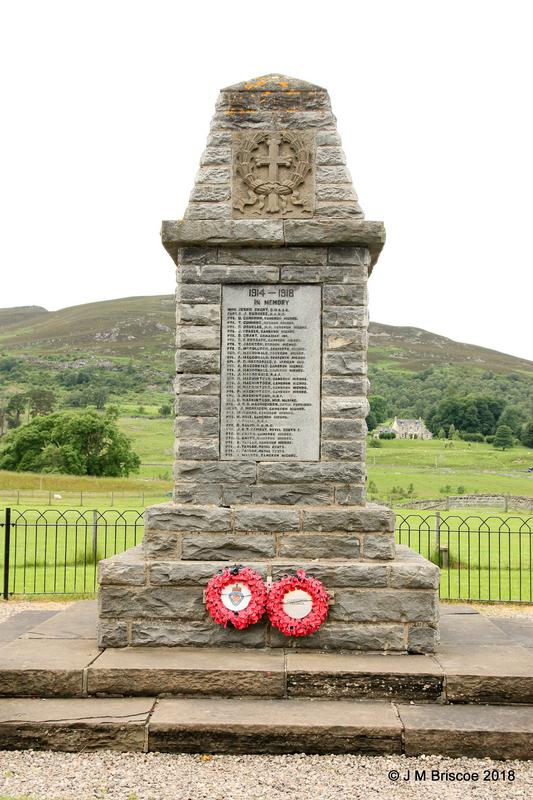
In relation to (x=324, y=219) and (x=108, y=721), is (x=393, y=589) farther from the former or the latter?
(x=324, y=219)

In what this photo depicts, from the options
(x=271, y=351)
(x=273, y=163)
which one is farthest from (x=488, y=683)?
(x=273, y=163)

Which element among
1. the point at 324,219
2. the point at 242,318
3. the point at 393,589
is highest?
the point at 324,219

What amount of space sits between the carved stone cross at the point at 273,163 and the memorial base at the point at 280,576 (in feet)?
9.59

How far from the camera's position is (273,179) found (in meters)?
7.08

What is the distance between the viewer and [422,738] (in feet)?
17.1

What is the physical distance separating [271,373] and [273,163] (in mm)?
2001

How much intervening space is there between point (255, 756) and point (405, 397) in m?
65.6

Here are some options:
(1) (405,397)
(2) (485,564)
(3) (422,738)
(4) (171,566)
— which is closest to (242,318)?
(4) (171,566)

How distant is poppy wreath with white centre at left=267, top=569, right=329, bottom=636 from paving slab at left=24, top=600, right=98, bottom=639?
1830 mm

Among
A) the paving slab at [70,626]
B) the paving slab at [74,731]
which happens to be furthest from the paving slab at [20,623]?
the paving slab at [74,731]

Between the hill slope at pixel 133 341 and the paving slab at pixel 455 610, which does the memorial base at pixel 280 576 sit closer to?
the paving slab at pixel 455 610

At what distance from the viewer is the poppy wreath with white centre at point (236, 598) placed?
631 cm

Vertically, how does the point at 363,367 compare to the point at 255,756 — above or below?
above

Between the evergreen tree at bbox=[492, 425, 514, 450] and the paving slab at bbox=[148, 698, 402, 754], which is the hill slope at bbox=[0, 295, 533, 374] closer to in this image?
the evergreen tree at bbox=[492, 425, 514, 450]
